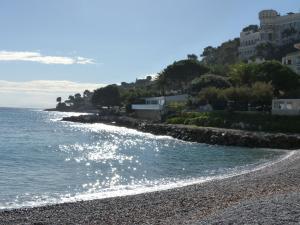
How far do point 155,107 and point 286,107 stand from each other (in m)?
35.0

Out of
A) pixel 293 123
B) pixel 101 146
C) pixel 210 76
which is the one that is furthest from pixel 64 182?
pixel 210 76

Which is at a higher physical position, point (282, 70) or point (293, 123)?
point (282, 70)

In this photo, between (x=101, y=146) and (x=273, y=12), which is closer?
(x=101, y=146)

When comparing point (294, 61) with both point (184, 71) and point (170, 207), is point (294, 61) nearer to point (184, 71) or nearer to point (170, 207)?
point (184, 71)

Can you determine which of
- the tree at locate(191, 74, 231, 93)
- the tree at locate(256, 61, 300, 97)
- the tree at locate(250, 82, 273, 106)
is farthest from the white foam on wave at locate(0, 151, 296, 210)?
the tree at locate(191, 74, 231, 93)

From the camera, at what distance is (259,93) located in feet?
230

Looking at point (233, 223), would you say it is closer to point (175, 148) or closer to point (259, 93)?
point (175, 148)

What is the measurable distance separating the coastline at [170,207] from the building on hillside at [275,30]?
364 ft

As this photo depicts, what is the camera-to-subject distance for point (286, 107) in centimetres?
6372

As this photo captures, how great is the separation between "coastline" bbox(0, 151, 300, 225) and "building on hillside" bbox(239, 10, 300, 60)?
4372 inches

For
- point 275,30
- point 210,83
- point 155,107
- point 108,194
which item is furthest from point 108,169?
point 275,30

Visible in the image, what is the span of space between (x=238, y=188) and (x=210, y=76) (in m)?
74.1

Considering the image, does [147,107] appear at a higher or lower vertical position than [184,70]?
lower

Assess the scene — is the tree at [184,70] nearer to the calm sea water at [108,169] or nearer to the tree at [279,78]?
the tree at [279,78]
